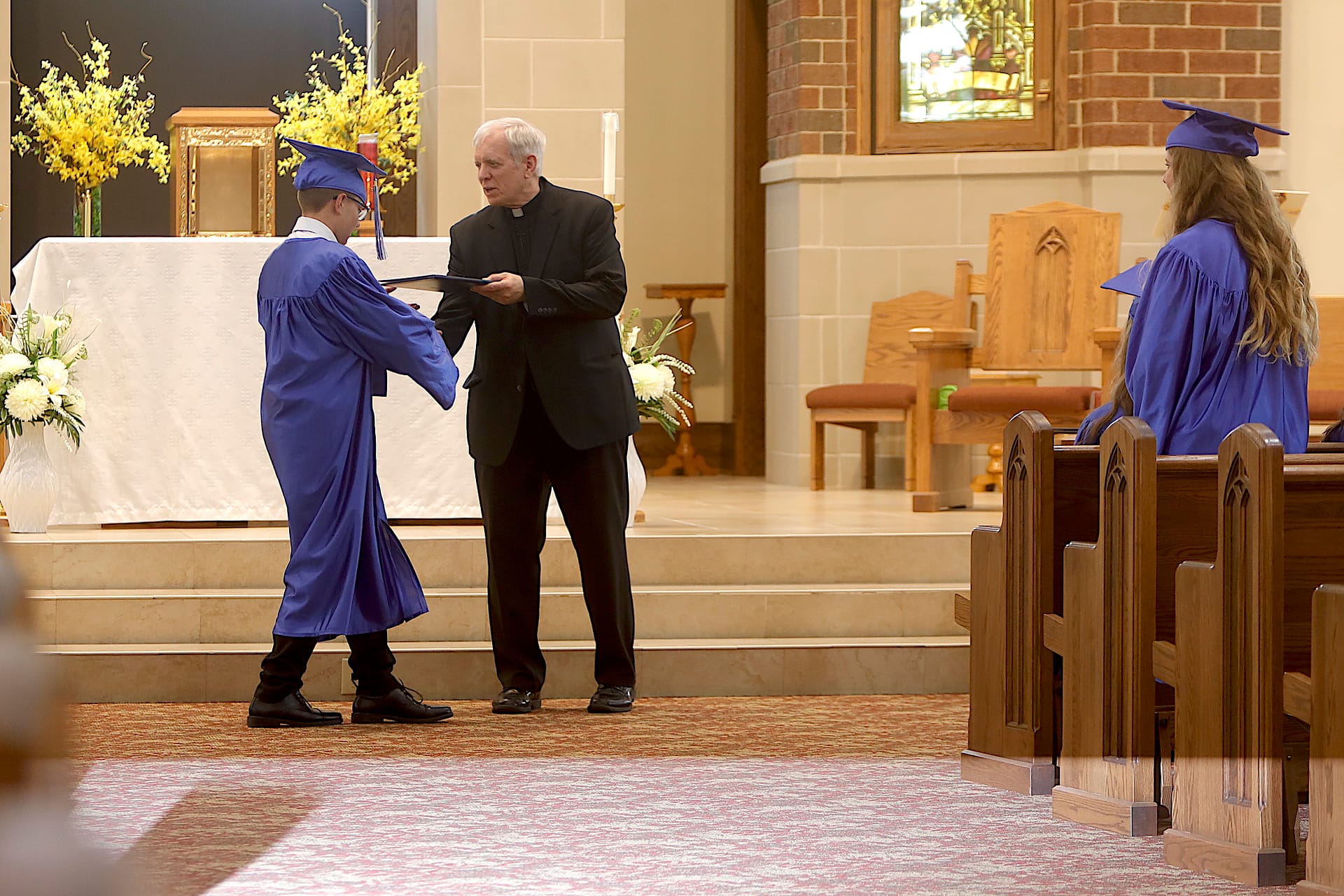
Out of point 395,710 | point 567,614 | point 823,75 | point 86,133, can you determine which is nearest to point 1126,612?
point 395,710

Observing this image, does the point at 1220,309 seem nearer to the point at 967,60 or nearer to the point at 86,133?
the point at 86,133

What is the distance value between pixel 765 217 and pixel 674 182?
1.82ft

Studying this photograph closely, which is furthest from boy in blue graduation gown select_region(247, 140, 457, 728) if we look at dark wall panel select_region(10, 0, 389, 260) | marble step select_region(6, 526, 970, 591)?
dark wall panel select_region(10, 0, 389, 260)

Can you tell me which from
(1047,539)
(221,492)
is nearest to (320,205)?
(221,492)

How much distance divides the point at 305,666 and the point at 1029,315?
3.81m

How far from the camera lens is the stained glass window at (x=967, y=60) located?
28.8ft

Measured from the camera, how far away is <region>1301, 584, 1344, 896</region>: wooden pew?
278 centimetres

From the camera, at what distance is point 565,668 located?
5.27m

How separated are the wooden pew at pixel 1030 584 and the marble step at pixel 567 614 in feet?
5.49

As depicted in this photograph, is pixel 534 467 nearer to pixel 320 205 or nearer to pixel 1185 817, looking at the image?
pixel 320 205

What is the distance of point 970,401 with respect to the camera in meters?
7.02

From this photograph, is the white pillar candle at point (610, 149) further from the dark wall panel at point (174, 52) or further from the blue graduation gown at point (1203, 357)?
the dark wall panel at point (174, 52)

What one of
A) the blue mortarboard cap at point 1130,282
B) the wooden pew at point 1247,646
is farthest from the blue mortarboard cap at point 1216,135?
the wooden pew at point 1247,646

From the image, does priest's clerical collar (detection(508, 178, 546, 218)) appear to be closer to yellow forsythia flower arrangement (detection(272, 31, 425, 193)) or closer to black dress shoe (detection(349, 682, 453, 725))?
black dress shoe (detection(349, 682, 453, 725))
